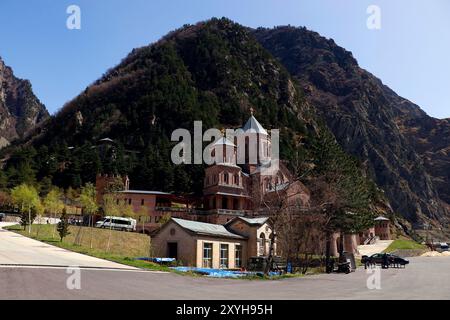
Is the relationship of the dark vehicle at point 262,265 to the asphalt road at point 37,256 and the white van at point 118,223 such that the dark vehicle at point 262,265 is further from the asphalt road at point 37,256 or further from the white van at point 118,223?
the white van at point 118,223

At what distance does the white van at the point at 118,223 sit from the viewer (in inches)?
2406

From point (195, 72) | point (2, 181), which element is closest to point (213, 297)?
point (2, 181)

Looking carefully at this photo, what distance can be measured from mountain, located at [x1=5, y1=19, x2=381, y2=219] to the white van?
22444 mm

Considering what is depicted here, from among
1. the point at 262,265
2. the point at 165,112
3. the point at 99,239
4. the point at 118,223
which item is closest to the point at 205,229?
the point at 262,265

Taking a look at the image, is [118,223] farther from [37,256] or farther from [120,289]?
[120,289]

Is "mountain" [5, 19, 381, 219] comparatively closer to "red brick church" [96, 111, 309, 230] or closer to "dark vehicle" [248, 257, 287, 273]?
"red brick church" [96, 111, 309, 230]

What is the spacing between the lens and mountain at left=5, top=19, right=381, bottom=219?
308ft

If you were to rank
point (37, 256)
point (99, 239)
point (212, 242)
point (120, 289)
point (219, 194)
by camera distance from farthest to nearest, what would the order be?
point (219, 194), point (99, 239), point (212, 242), point (37, 256), point (120, 289)

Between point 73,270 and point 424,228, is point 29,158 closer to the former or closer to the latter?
point 73,270

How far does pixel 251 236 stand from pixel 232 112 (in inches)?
3953

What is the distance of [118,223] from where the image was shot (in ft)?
208

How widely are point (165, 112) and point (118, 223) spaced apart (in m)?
76.2

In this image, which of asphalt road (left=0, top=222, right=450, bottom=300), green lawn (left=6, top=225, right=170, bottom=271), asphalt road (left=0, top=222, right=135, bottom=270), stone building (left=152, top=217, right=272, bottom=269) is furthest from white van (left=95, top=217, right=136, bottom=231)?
asphalt road (left=0, top=222, right=450, bottom=300)

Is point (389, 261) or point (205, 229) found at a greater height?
point (205, 229)
